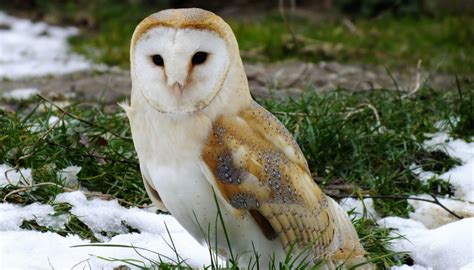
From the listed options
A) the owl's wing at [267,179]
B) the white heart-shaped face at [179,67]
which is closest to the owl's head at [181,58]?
the white heart-shaped face at [179,67]

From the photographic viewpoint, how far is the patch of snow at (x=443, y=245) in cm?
366

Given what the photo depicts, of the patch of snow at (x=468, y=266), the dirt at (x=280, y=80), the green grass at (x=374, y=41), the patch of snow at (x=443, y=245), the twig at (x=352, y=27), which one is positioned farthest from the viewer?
the twig at (x=352, y=27)

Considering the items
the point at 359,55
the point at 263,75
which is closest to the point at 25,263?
the point at 263,75

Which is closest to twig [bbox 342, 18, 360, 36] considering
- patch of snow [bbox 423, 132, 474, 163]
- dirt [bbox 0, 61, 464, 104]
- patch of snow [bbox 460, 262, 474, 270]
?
dirt [bbox 0, 61, 464, 104]

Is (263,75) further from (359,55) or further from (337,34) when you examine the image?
(337,34)

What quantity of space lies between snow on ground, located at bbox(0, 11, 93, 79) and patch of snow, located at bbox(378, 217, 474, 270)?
197 inches

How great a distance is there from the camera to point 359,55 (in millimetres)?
8492

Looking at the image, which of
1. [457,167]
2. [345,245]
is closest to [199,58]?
[345,245]

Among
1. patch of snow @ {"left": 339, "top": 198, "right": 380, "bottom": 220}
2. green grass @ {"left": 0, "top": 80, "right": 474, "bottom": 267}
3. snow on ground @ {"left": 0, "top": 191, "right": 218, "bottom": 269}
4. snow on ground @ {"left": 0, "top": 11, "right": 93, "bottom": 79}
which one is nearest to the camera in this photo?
snow on ground @ {"left": 0, "top": 191, "right": 218, "bottom": 269}

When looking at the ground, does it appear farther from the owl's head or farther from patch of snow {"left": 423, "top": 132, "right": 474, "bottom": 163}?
the owl's head

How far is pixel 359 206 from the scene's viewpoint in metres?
4.17

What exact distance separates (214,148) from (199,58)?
0.96 feet

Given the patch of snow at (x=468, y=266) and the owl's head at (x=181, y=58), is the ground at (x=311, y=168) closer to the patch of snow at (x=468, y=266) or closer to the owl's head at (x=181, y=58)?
the patch of snow at (x=468, y=266)

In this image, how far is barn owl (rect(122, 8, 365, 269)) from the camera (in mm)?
2531
